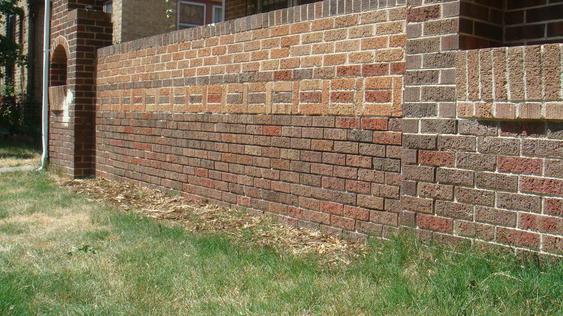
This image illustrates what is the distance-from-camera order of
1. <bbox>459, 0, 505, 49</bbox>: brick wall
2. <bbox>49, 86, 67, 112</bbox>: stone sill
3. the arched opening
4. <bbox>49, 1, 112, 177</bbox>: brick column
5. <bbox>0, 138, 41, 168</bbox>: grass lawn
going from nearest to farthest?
<bbox>459, 0, 505, 49</bbox>: brick wall → <bbox>49, 1, 112, 177</bbox>: brick column → <bbox>49, 86, 67, 112</bbox>: stone sill → the arched opening → <bbox>0, 138, 41, 168</bbox>: grass lawn

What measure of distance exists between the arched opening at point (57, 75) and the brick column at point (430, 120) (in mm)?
7488

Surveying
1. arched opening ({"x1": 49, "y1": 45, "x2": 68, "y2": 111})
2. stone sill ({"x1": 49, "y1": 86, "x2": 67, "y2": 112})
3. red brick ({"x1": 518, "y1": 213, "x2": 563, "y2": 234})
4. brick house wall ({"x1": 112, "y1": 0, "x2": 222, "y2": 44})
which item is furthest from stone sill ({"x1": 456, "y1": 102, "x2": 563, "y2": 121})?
brick house wall ({"x1": 112, "y1": 0, "x2": 222, "y2": 44})

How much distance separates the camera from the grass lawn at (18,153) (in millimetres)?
12008

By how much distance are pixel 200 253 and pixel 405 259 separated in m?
1.54

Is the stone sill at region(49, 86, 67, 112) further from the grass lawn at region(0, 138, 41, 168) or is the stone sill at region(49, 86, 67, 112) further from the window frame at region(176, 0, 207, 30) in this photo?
the window frame at region(176, 0, 207, 30)

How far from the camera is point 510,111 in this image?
3852mm

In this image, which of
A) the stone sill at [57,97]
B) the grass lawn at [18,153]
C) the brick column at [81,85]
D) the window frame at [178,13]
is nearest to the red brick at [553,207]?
the brick column at [81,85]

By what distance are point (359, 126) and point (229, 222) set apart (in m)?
1.73

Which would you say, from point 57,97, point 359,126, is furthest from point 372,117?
point 57,97

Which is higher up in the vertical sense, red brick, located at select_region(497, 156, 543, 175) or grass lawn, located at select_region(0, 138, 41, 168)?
red brick, located at select_region(497, 156, 543, 175)

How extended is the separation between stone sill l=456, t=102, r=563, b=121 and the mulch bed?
1310mm

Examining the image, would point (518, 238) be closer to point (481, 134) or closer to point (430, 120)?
point (481, 134)

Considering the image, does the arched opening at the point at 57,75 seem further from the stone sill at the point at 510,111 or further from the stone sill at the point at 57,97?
the stone sill at the point at 510,111

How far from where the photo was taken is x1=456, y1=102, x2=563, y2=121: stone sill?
364 cm
